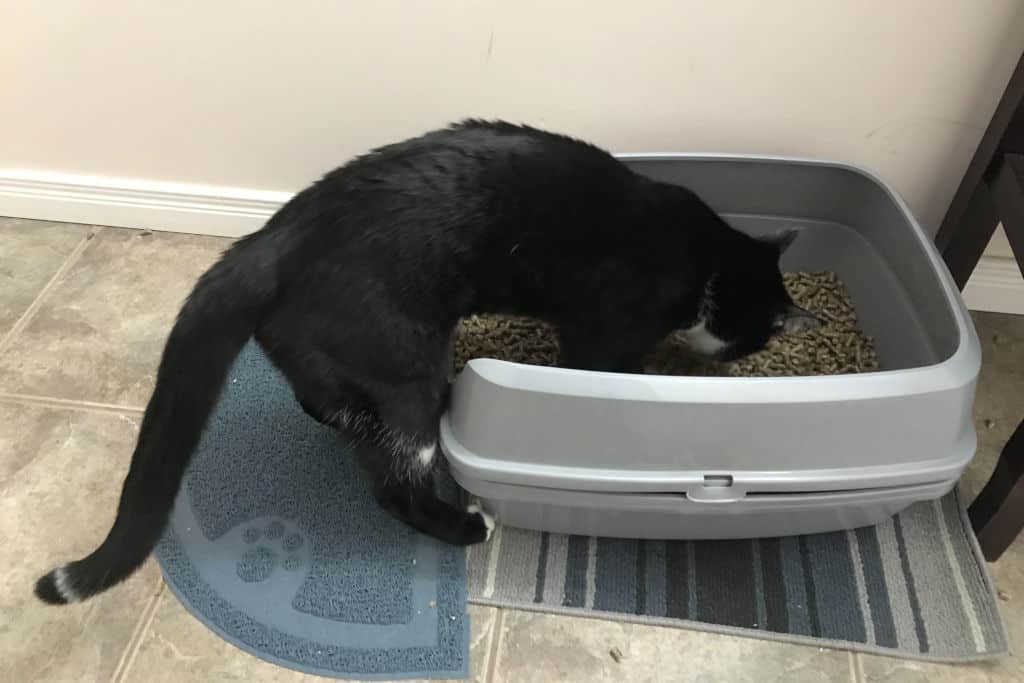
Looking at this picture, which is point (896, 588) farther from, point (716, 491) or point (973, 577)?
point (716, 491)

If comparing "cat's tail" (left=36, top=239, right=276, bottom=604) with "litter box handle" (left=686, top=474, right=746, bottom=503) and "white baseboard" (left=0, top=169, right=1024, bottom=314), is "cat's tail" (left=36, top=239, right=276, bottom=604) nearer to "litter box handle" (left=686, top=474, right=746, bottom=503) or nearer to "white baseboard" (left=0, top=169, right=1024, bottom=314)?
"litter box handle" (left=686, top=474, right=746, bottom=503)

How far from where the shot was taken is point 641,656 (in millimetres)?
1065

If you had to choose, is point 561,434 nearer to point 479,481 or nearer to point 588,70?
point 479,481

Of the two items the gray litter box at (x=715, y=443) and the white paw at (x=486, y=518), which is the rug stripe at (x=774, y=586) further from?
the white paw at (x=486, y=518)

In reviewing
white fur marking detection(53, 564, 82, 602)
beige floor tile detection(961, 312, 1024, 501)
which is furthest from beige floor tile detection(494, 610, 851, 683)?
white fur marking detection(53, 564, 82, 602)

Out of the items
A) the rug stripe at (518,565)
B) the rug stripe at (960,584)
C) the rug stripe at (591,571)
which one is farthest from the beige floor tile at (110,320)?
the rug stripe at (960,584)

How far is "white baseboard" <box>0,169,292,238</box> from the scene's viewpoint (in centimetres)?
157

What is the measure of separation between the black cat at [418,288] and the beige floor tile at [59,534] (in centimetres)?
14

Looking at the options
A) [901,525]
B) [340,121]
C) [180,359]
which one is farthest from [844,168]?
[180,359]

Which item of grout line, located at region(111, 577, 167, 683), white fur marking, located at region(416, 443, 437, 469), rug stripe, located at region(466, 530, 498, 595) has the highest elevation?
white fur marking, located at region(416, 443, 437, 469)

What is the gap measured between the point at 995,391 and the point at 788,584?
564 mm

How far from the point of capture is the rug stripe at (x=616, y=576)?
111cm

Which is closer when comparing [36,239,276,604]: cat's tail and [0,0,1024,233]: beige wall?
[36,239,276,604]: cat's tail

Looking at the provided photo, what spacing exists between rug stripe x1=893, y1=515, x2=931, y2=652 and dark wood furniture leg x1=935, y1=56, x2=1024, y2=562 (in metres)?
0.11
